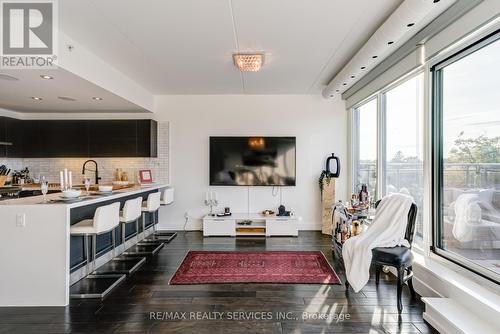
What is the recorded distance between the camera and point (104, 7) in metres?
2.54

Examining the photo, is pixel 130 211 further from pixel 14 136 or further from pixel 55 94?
pixel 14 136

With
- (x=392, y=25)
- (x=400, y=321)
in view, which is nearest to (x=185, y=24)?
(x=392, y=25)

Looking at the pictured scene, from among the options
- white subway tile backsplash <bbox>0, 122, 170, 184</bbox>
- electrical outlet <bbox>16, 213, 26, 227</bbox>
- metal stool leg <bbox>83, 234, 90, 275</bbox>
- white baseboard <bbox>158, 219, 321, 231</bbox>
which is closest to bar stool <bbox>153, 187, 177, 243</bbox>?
white baseboard <bbox>158, 219, 321, 231</bbox>

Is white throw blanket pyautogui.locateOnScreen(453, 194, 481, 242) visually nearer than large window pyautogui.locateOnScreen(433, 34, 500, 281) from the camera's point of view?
No

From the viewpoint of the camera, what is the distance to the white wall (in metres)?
5.69

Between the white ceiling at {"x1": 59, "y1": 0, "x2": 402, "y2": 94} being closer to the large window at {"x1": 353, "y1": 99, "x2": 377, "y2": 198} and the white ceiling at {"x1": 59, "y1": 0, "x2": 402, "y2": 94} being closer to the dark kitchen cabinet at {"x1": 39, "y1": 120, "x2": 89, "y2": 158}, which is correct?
the large window at {"x1": 353, "y1": 99, "x2": 377, "y2": 198}

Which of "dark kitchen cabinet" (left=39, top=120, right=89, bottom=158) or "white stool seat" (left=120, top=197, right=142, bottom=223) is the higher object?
"dark kitchen cabinet" (left=39, top=120, right=89, bottom=158)

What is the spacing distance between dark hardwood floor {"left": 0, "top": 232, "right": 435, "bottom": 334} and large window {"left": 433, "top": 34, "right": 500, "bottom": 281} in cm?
76

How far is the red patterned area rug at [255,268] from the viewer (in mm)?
3254

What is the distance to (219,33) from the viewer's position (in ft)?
10.0

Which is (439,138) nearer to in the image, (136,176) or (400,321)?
(400,321)

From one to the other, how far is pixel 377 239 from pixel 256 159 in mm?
3111

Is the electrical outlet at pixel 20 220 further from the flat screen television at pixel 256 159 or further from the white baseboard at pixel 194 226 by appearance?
the flat screen television at pixel 256 159

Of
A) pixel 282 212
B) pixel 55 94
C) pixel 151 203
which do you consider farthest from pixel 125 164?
pixel 282 212
